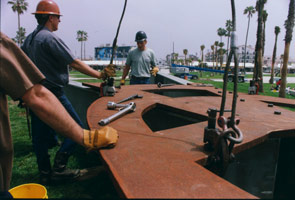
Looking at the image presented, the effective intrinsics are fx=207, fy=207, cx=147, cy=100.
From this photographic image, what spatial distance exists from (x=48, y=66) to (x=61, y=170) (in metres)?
1.35

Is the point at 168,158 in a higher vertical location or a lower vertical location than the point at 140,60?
lower

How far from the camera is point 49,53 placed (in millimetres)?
2504

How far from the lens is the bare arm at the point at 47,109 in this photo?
1268mm

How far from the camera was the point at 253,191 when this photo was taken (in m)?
2.31

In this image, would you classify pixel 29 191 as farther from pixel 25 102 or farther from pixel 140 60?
pixel 140 60

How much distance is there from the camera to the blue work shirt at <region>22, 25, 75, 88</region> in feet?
7.99

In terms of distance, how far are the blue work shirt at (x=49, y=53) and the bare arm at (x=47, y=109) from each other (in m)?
1.32

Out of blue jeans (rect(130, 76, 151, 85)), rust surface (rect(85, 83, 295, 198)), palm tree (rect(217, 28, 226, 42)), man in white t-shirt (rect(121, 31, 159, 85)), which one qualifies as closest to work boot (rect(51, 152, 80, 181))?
rust surface (rect(85, 83, 295, 198))

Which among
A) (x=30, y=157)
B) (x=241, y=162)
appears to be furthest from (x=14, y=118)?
(x=241, y=162)

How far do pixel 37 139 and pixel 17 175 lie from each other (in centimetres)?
99

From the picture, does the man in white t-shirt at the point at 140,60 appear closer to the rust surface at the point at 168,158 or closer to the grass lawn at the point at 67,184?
the grass lawn at the point at 67,184

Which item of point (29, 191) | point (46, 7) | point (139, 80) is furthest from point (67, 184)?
point (139, 80)

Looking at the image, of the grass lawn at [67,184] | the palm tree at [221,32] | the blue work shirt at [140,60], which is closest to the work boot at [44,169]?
the grass lawn at [67,184]

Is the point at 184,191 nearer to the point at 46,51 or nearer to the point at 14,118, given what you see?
the point at 46,51
